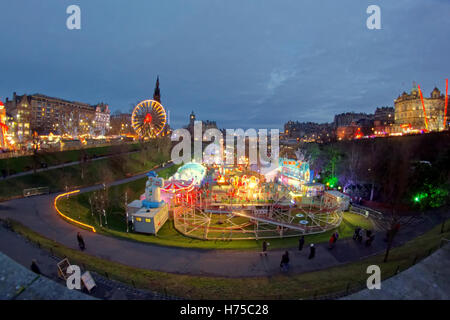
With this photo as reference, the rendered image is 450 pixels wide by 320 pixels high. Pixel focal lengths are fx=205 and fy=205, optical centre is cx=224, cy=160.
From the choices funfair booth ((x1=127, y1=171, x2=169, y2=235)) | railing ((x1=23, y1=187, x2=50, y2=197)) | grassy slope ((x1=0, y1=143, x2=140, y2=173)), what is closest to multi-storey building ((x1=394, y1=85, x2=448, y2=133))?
funfair booth ((x1=127, y1=171, x2=169, y2=235))

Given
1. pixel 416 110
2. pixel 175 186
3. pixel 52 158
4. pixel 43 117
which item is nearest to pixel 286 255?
pixel 175 186

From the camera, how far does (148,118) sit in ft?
155

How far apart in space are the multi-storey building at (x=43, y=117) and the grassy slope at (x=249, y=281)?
6108 cm

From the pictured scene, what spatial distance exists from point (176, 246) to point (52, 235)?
9046mm

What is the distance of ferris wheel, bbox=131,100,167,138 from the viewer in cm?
4694

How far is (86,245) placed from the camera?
1463 cm

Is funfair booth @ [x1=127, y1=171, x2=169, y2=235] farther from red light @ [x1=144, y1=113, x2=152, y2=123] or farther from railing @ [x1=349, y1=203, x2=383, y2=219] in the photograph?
red light @ [x1=144, y1=113, x2=152, y2=123]

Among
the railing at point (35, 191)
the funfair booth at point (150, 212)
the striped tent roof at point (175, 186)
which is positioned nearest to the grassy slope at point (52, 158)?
the railing at point (35, 191)

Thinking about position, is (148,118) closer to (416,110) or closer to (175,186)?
(175,186)

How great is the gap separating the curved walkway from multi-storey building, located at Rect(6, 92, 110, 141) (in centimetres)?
5219

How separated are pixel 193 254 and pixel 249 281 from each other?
4887 mm

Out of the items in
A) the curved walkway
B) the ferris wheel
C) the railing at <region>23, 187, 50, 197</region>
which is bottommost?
the curved walkway
